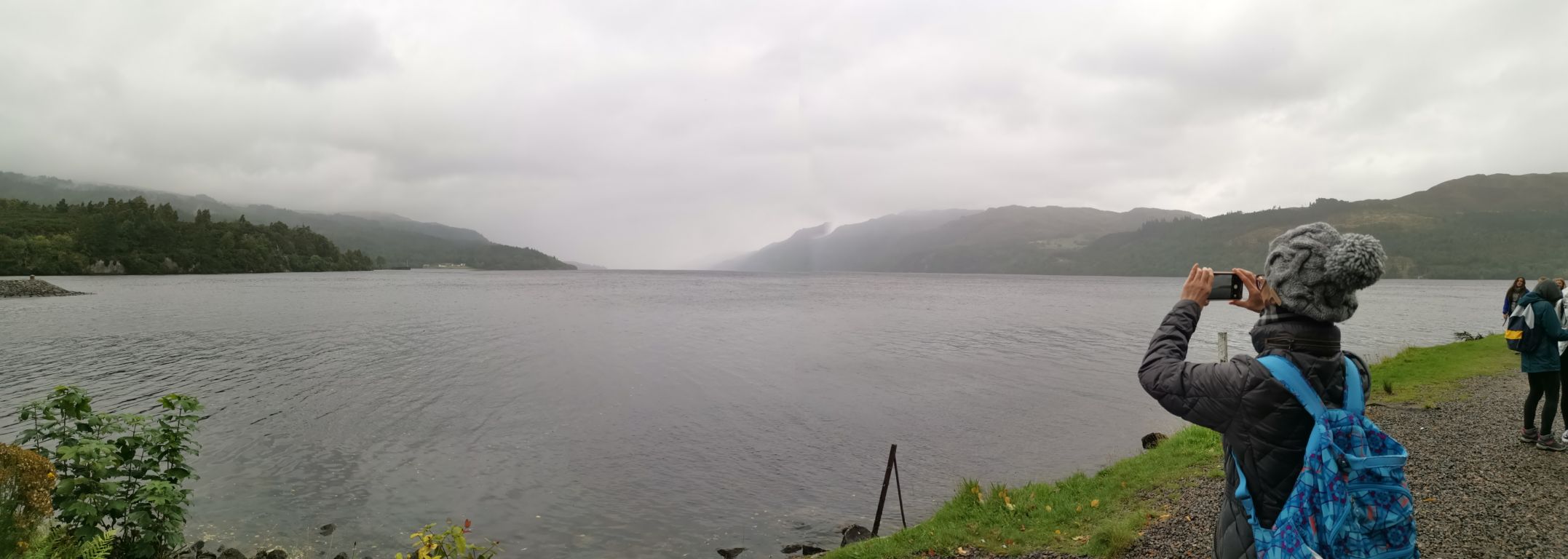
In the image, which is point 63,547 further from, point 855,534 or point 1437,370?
point 1437,370

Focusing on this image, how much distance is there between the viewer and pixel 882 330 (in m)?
54.4

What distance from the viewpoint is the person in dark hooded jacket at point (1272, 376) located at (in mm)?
3135

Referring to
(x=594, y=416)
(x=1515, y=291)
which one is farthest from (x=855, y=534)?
(x=1515, y=291)

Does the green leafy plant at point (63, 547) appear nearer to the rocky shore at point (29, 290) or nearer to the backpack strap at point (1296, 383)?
the backpack strap at point (1296, 383)

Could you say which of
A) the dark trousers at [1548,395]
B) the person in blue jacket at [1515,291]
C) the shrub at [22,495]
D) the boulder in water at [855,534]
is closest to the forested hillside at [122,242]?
the shrub at [22,495]

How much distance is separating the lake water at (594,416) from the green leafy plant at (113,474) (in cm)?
323

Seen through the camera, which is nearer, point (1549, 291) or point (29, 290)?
point (1549, 291)

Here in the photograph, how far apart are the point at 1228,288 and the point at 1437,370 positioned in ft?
92.6

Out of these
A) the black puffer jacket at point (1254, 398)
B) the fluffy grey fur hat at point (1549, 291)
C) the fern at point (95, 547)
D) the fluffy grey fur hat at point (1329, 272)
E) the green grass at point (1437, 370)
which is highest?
the fluffy grey fur hat at point (1329, 272)

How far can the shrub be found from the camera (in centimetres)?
802

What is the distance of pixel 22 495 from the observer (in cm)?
837

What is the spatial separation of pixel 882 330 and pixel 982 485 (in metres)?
39.3

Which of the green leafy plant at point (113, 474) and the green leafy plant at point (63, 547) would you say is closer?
the green leafy plant at point (63, 547)

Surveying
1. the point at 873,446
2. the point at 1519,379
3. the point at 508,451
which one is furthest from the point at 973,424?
the point at 1519,379
